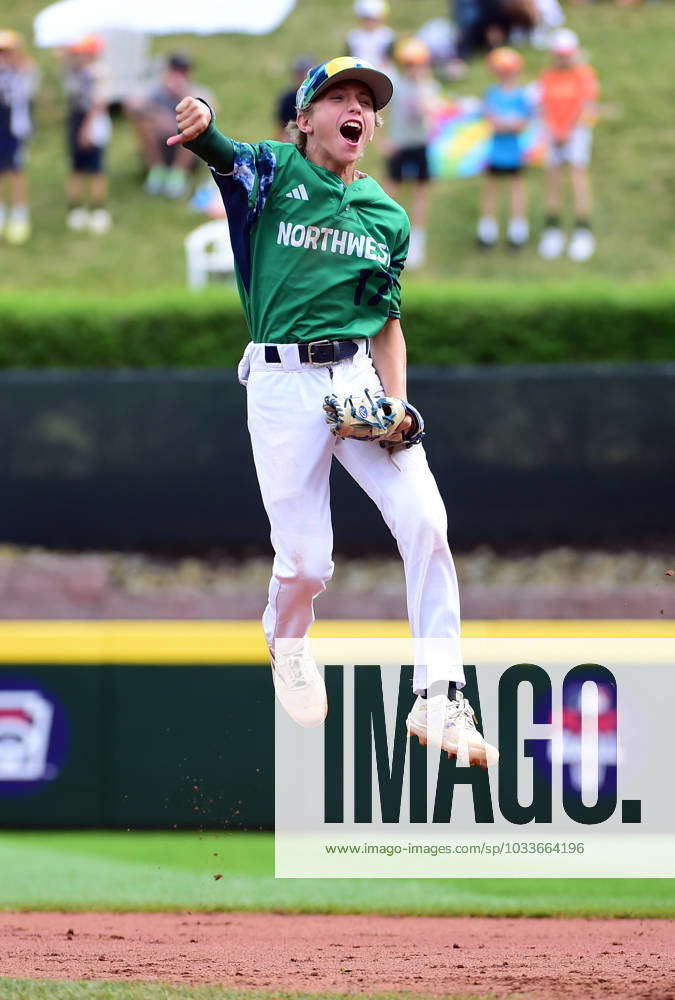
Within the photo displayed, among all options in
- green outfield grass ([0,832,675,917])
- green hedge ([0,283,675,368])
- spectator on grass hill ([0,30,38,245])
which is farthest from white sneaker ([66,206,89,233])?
green outfield grass ([0,832,675,917])

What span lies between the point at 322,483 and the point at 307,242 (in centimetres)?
86

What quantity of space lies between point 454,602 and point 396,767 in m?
2.35

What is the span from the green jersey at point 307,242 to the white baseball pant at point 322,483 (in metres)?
0.13

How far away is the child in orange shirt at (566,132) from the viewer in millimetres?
15617

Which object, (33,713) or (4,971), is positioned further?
(33,713)

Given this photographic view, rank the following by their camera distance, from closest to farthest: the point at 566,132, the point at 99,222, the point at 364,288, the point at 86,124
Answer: the point at 364,288, the point at 566,132, the point at 86,124, the point at 99,222

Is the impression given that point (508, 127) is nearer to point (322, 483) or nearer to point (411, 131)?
point (411, 131)

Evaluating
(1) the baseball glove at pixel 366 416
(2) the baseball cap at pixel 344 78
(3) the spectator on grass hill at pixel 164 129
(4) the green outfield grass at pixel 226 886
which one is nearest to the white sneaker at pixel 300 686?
(1) the baseball glove at pixel 366 416

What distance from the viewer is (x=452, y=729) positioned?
17.7 feet

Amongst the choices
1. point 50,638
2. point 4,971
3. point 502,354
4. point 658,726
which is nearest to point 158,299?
point 502,354

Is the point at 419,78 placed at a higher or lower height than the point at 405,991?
higher

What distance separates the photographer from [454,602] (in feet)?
18.0

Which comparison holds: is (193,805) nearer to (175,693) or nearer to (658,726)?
(175,693)

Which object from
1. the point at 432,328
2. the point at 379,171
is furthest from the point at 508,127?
the point at 379,171
